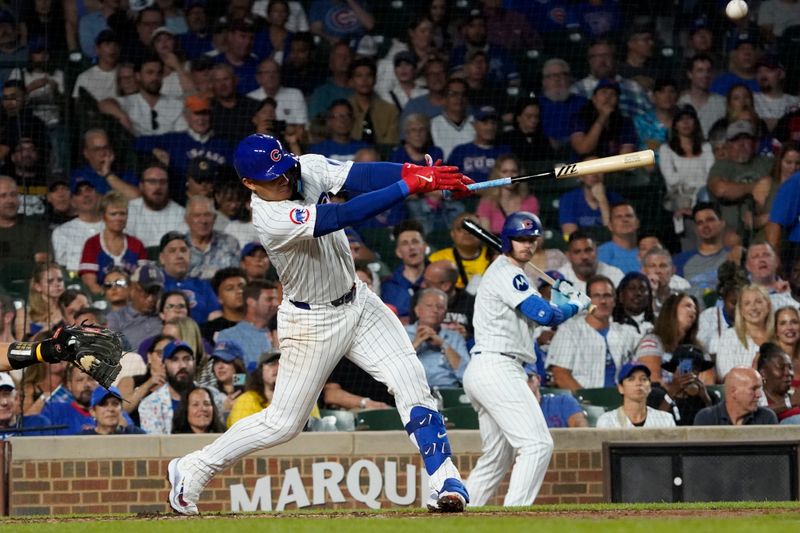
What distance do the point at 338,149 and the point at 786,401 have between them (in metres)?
3.95

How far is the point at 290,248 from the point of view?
218 inches

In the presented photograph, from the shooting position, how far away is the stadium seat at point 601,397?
9.05 metres

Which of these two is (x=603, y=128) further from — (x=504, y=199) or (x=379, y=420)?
(x=379, y=420)

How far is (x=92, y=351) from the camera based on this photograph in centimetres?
559

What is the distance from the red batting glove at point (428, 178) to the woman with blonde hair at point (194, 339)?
3959 millimetres

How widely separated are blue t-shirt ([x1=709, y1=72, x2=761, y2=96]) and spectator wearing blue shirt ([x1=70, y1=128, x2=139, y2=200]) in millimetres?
4766

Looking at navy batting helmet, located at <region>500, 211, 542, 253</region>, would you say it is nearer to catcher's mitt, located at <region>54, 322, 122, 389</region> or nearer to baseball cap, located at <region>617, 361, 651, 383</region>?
baseball cap, located at <region>617, 361, 651, 383</region>

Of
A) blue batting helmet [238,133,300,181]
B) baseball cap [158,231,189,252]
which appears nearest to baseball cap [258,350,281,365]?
baseball cap [158,231,189,252]

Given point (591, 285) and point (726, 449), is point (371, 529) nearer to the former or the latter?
point (726, 449)

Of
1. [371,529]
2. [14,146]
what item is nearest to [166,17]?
[14,146]

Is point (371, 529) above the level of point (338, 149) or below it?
below

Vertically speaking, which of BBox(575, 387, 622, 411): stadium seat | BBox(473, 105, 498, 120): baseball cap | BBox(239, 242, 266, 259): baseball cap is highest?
BBox(473, 105, 498, 120): baseball cap

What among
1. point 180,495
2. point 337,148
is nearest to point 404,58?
point 337,148

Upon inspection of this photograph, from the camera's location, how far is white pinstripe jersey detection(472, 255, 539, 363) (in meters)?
7.35
